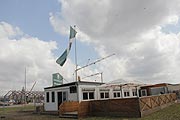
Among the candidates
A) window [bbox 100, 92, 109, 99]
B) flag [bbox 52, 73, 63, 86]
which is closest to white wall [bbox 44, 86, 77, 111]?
window [bbox 100, 92, 109, 99]

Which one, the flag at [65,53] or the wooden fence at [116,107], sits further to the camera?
the flag at [65,53]

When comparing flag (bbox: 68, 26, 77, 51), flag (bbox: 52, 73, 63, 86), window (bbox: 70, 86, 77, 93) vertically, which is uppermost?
flag (bbox: 68, 26, 77, 51)

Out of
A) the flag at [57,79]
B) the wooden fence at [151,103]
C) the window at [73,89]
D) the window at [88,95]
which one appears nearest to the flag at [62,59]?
the flag at [57,79]

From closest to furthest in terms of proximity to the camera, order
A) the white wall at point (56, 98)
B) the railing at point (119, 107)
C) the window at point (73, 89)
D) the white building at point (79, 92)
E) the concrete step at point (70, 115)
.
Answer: the railing at point (119, 107) < the concrete step at point (70, 115) < the white building at point (79, 92) < the window at point (73, 89) < the white wall at point (56, 98)

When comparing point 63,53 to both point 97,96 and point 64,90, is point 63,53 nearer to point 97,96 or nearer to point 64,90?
point 64,90

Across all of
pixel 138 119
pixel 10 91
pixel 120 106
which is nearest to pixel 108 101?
pixel 120 106

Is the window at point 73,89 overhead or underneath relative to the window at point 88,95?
overhead

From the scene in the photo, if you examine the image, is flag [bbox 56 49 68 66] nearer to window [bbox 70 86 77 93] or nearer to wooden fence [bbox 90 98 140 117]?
window [bbox 70 86 77 93]

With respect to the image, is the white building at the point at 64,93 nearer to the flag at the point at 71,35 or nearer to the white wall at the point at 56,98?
the white wall at the point at 56,98

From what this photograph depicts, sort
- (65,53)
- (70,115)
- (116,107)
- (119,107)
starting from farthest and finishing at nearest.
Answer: (65,53)
(70,115)
(116,107)
(119,107)

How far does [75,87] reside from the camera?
21.0 m

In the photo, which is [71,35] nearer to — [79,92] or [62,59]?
[62,59]

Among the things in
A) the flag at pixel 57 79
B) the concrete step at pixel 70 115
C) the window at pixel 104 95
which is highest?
the flag at pixel 57 79

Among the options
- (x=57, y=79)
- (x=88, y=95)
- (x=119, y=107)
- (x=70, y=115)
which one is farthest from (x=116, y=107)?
(x=57, y=79)
